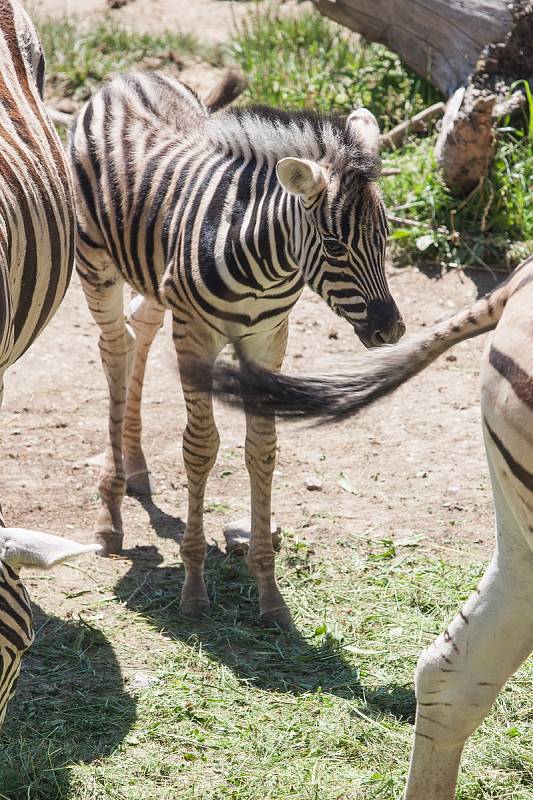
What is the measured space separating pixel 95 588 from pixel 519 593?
9.08ft

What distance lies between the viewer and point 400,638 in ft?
15.4

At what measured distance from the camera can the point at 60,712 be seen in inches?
164

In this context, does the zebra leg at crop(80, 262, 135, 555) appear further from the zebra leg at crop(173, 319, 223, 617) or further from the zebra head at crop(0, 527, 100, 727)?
the zebra head at crop(0, 527, 100, 727)

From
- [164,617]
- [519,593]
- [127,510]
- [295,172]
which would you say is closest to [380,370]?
[519,593]

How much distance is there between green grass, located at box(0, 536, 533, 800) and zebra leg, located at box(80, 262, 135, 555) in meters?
0.26

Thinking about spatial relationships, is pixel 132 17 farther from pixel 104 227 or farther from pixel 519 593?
pixel 519 593

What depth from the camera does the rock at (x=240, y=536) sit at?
17.9ft

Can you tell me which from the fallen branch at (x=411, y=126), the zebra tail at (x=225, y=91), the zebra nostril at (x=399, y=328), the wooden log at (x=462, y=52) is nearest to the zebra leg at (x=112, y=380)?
the zebra tail at (x=225, y=91)

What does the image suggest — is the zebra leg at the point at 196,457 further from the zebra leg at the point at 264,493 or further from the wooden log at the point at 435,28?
the wooden log at the point at 435,28

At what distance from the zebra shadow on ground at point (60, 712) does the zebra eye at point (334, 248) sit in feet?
7.10

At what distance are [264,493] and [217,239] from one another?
1.32 metres

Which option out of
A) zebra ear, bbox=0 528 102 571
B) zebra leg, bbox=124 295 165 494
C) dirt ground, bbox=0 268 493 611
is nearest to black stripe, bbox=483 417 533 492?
zebra ear, bbox=0 528 102 571

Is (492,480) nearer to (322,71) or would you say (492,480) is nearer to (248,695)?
(248,695)

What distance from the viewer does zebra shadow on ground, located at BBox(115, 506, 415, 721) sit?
14.4 ft
